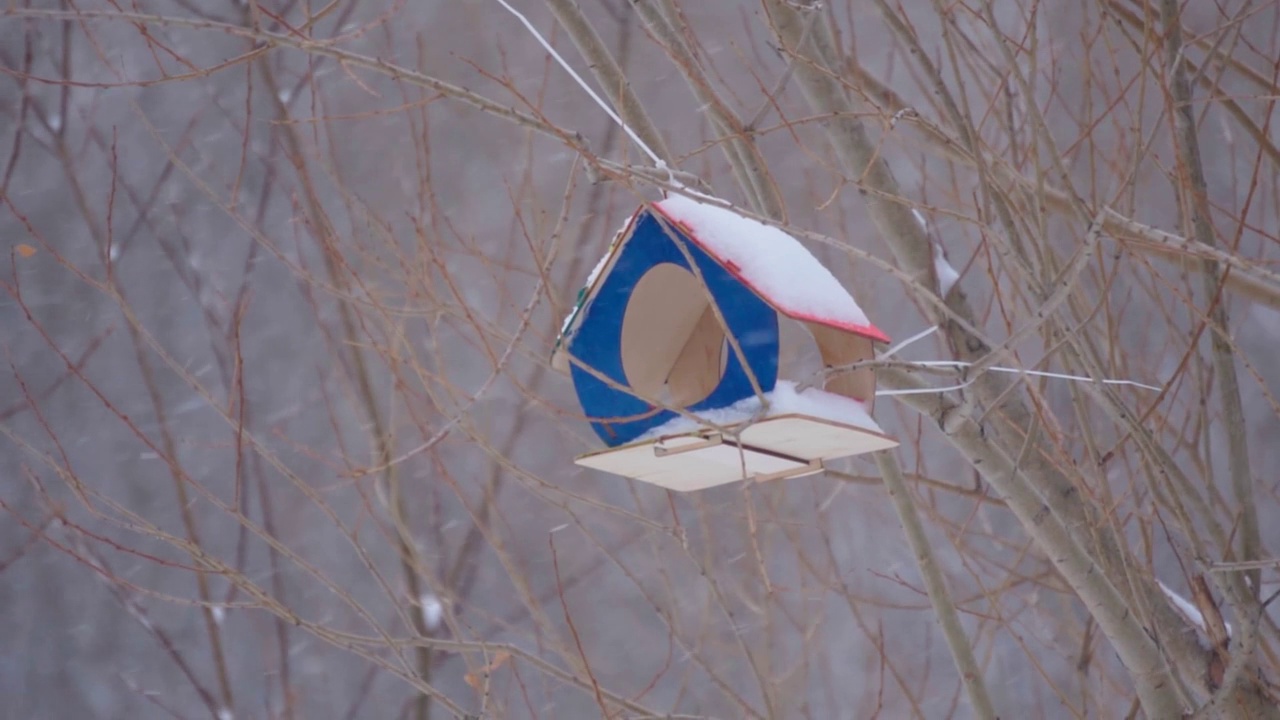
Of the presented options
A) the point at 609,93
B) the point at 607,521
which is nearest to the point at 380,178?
the point at 607,521

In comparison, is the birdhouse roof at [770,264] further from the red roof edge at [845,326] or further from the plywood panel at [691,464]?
the plywood panel at [691,464]

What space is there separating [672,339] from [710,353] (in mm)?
65

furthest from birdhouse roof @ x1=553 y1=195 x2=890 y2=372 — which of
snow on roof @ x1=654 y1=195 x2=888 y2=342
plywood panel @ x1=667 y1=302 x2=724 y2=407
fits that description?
plywood panel @ x1=667 y1=302 x2=724 y2=407

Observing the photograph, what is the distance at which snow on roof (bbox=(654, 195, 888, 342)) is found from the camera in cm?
126

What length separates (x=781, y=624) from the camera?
4.99 m

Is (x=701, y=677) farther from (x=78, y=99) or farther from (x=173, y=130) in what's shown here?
(x=78, y=99)

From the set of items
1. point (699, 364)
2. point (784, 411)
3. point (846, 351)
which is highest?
point (699, 364)

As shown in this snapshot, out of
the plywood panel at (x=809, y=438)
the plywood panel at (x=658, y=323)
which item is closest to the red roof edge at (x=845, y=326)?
the plywood panel at (x=809, y=438)

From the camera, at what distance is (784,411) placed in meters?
1.24

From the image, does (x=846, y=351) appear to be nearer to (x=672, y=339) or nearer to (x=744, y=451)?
(x=744, y=451)

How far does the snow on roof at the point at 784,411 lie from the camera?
4.12ft

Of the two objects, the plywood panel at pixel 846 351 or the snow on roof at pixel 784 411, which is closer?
the snow on roof at pixel 784 411

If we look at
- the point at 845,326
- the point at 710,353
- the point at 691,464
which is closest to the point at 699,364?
the point at 710,353

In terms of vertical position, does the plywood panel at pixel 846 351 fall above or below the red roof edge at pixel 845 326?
above
